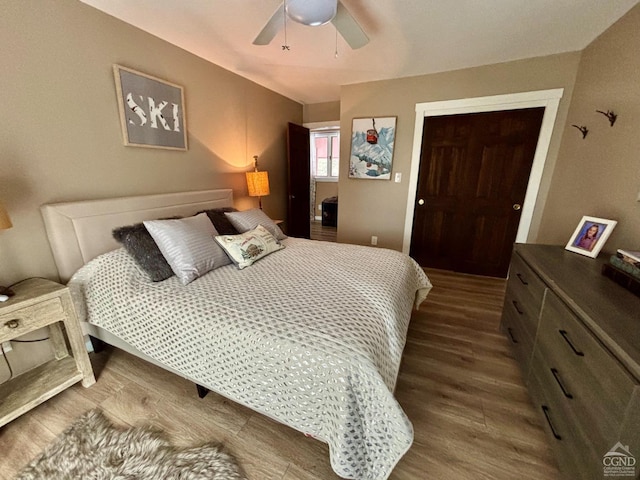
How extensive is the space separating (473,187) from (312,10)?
258 centimetres

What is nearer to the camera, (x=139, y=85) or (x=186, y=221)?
(x=186, y=221)

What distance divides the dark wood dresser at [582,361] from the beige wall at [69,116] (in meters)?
2.87

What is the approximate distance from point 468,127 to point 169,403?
372 cm

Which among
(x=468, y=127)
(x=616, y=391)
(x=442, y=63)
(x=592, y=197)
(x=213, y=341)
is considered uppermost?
(x=442, y=63)

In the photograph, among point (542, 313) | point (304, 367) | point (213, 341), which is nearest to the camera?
point (304, 367)

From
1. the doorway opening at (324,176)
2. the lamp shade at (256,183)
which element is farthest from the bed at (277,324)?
the doorway opening at (324,176)

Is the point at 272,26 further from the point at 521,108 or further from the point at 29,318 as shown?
the point at 521,108

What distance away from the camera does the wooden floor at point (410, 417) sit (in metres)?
1.18

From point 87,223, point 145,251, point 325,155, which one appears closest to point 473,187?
point 145,251

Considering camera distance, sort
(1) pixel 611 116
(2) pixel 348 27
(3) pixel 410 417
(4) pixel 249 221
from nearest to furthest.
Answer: (3) pixel 410 417
(2) pixel 348 27
(1) pixel 611 116
(4) pixel 249 221

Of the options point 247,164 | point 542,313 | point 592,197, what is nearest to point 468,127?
point 592,197

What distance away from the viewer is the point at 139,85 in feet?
6.65

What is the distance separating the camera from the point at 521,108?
2711mm

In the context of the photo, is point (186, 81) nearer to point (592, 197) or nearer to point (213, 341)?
point (213, 341)
